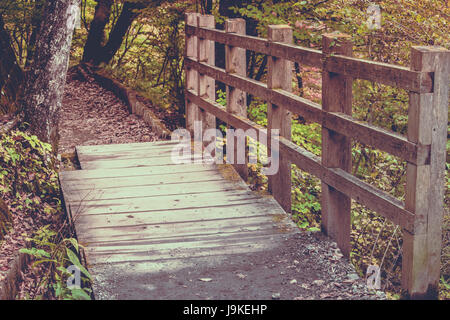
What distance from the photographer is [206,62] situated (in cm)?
877

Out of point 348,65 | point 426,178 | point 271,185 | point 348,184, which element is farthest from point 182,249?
point 426,178

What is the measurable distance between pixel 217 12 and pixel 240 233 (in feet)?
20.8

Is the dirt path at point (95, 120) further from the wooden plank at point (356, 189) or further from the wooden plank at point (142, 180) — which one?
the wooden plank at point (356, 189)

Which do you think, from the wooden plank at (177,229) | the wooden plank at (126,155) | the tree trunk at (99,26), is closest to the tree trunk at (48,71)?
the wooden plank at (126,155)

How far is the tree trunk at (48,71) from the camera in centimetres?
805

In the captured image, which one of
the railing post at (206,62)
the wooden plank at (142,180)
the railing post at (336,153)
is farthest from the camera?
the railing post at (206,62)

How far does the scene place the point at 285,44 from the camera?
19.8 ft

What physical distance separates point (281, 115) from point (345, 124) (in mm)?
1406

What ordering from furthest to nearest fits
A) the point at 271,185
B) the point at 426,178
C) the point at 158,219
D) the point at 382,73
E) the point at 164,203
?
1. the point at 271,185
2. the point at 164,203
3. the point at 158,219
4. the point at 382,73
5. the point at 426,178

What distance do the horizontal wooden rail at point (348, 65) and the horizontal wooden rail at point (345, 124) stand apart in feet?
1.14

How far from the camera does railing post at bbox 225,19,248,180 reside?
24.1ft

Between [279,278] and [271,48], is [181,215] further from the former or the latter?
[271,48]

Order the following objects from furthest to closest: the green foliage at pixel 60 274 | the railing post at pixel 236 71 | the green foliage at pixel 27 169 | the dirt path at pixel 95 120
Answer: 1. the dirt path at pixel 95 120
2. the railing post at pixel 236 71
3. the green foliage at pixel 27 169
4. the green foliage at pixel 60 274
